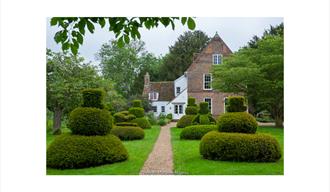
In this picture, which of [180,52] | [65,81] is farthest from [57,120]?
[180,52]

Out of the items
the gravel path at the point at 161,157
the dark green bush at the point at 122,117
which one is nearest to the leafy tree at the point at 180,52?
the gravel path at the point at 161,157

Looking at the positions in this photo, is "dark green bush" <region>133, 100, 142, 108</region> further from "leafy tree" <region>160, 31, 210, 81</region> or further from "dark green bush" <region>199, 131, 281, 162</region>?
"dark green bush" <region>199, 131, 281, 162</region>

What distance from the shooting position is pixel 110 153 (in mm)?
8312

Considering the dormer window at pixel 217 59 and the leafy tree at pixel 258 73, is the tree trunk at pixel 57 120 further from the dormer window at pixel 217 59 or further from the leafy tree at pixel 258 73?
the dormer window at pixel 217 59

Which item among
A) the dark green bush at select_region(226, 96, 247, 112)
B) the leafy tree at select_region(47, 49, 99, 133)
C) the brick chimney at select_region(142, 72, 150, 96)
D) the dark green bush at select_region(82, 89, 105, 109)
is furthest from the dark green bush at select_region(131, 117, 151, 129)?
the dark green bush at select_region(226, 96, 247, 112)

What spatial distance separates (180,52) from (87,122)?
342 centimetres

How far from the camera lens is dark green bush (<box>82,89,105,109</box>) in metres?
8.53

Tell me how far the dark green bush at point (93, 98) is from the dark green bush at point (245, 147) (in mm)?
2458

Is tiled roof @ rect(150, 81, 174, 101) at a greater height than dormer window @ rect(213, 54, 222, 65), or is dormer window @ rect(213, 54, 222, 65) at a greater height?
dormer window @ rect(213, 54, 222, 65)

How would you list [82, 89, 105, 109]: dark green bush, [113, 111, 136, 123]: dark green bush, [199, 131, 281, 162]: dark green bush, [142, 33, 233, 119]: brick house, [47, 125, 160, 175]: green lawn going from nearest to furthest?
[47, 125, 160, 175]: green lawn, [199, 131, 281, 162]: dark green bush, [82, 89, 105, 109]: dark green bush, [142, 33, 233, 119]: brick house, [113, 111, 136, 123]: dark green bush

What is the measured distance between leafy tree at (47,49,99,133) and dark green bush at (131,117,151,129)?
1.67 meters
